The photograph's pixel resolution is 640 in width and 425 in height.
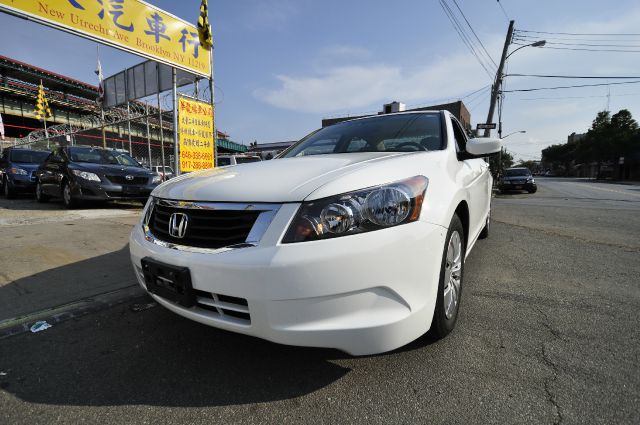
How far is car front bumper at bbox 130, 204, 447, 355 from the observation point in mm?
1371

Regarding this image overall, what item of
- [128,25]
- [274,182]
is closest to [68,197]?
[128,25]

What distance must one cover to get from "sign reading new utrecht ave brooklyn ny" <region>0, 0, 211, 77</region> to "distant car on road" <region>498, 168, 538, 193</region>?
1552 cm

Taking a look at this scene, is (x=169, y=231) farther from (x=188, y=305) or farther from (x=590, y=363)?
(x=590, y=363)

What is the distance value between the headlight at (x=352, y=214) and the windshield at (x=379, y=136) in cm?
101

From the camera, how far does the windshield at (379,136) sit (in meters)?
2.61

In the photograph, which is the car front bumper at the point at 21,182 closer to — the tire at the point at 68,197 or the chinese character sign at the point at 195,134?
the tire at the point at 68,197

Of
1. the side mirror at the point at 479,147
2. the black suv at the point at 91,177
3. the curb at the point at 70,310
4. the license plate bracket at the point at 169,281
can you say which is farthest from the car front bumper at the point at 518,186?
the license plate bracket at the point at 169,281

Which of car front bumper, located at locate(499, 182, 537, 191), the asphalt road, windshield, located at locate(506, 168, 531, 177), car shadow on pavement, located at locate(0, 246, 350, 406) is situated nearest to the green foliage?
windshield, located at locate(506, 168, 531, 177)

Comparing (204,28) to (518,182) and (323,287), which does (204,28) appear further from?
(518,182)

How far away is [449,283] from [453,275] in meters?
0.12

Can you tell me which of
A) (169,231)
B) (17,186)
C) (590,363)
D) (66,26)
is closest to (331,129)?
(169,231)

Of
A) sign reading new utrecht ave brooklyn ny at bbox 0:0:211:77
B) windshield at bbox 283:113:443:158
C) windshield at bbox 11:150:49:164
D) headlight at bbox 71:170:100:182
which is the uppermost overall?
sign reading new utrecht ave brooklyn ny at bbox 0:0:211:77

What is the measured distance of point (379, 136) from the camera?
114 inches

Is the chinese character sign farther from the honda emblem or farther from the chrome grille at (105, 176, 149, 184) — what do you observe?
the honda emblem
